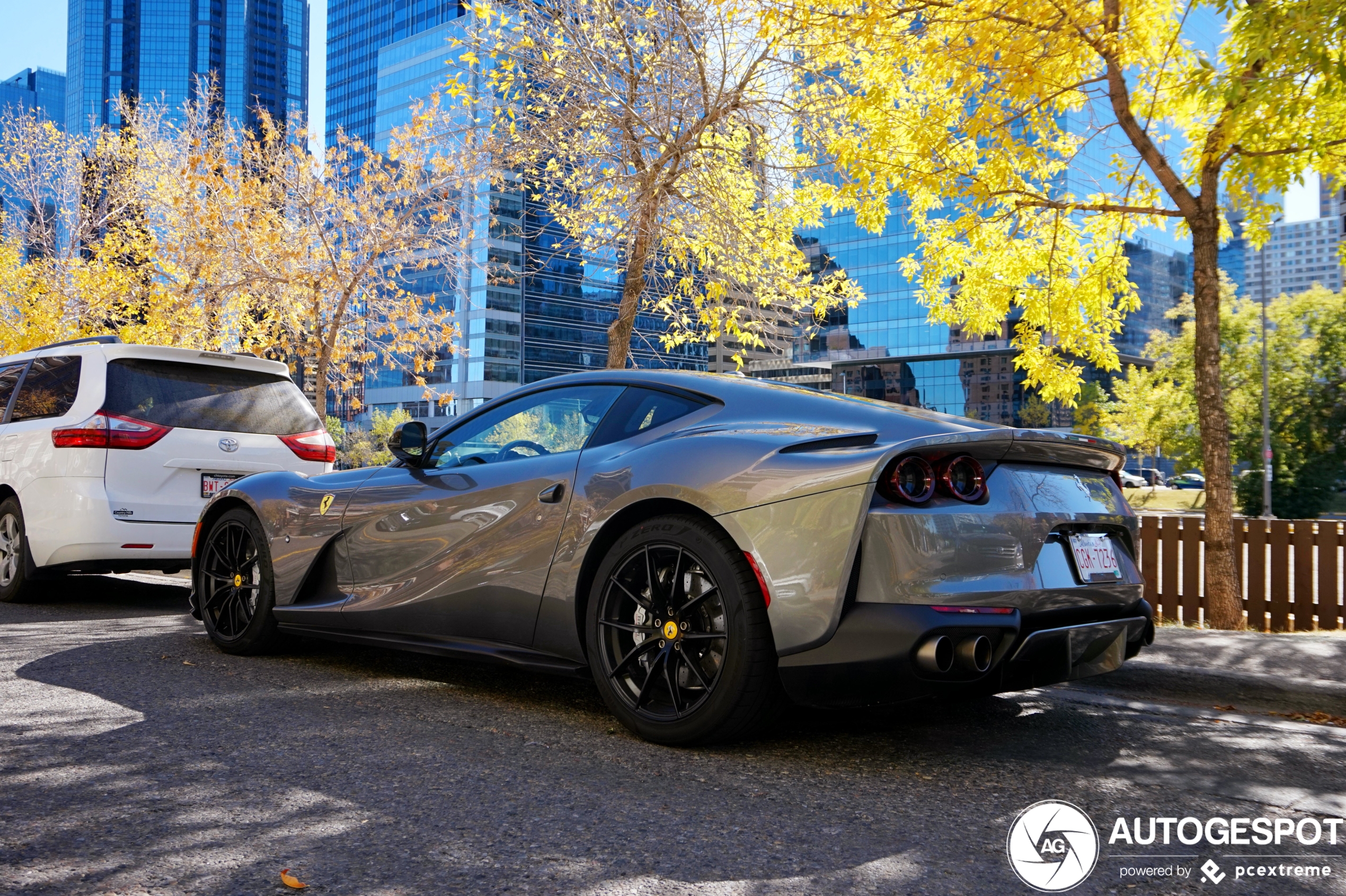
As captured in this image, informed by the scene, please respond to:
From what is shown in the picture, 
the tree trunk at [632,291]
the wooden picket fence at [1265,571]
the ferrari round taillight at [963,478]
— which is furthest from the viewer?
the tree trunk at [632,291]

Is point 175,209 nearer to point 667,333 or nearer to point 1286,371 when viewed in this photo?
point 667,333

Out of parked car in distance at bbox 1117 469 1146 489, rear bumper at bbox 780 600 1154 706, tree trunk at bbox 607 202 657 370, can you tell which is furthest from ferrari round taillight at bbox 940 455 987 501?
parked car in distance at bbox 1117 469 1146 489

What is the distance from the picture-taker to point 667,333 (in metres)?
14.6

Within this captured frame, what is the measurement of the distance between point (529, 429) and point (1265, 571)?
7942 mm

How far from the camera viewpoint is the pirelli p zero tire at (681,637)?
3.36m

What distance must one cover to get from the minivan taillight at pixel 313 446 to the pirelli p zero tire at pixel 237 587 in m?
2.01

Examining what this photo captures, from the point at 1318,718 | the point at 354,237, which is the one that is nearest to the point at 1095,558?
the point at 1318,718

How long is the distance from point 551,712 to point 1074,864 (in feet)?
7.21

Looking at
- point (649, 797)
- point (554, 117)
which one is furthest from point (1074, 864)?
point (554, 117)

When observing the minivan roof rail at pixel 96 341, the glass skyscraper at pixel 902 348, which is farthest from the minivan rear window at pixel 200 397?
the glass skyscraper at pixel 902 348

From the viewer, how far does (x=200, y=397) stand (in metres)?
7.30

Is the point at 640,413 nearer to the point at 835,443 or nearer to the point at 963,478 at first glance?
the point at 835,443

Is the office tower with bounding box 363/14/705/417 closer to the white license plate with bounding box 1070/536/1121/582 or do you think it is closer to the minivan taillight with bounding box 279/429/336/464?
the minivan taillight with bounding box 279/429/336/464

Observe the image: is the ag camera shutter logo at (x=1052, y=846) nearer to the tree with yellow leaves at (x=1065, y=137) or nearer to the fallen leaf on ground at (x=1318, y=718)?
the fallen leaf on ground at (x=1318, y=718)
